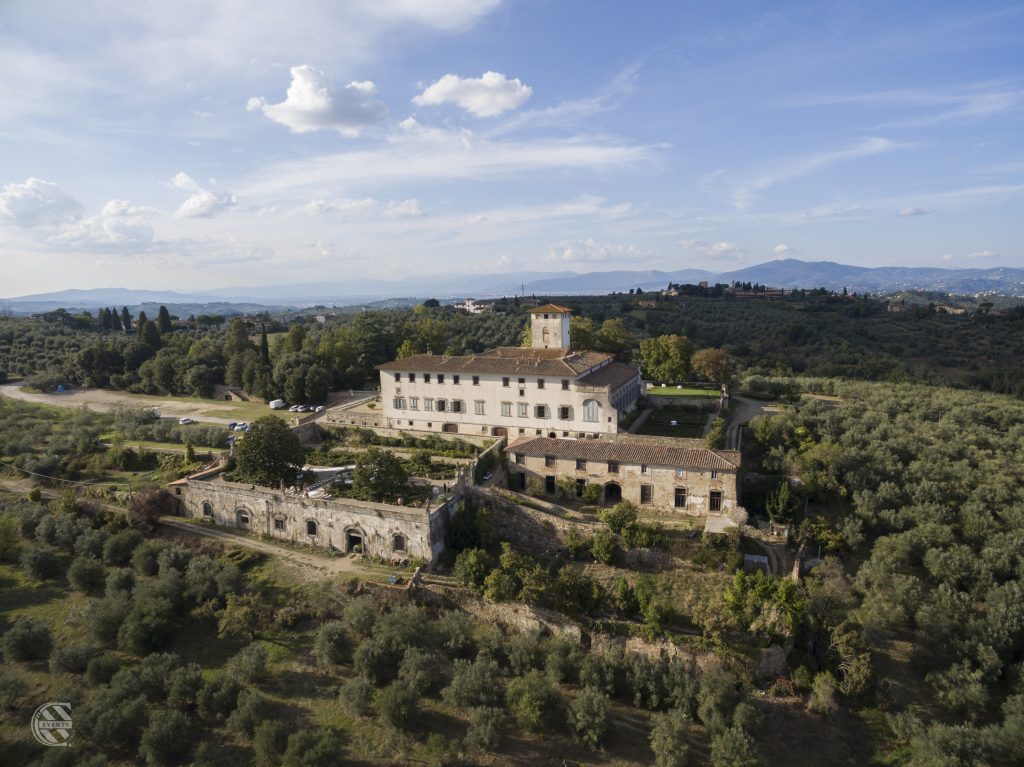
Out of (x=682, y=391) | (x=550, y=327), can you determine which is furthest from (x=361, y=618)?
(x=682, y=391)

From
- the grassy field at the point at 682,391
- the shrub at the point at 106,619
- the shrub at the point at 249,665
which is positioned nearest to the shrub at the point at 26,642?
the shrub at the point at 106,619

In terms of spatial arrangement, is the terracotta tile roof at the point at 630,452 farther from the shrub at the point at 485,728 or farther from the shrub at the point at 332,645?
the shrub at the point at 485,728

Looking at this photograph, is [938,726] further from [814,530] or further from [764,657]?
[814,530]

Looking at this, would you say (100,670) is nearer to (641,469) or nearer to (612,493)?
(612,493)

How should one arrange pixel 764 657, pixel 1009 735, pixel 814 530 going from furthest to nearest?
pixel 814 530 → pixel 764 657 → pixel 1009 735

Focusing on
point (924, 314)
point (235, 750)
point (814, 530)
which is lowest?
point (235, 750)

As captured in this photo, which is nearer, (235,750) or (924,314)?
(235,750)

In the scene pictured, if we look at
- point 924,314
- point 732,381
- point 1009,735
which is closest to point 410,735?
point 1009,735
